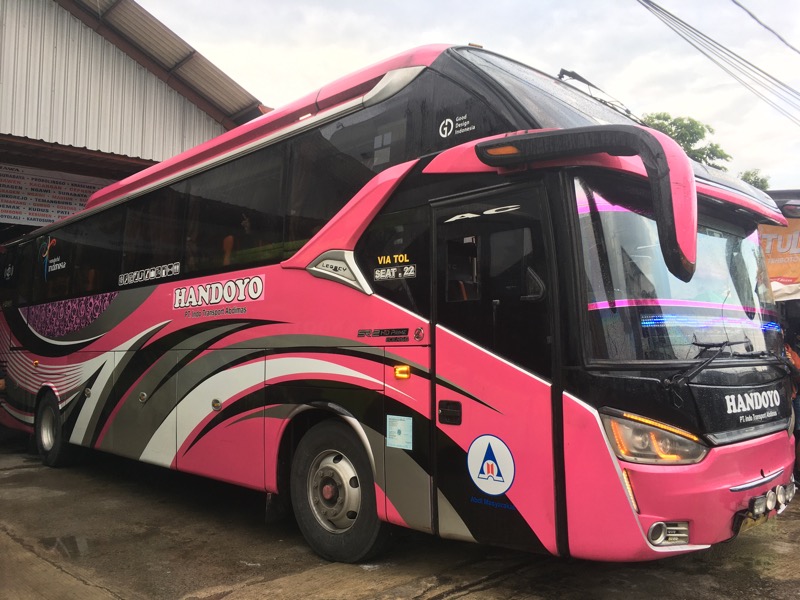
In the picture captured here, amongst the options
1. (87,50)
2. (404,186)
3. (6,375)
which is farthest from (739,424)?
(87,50)

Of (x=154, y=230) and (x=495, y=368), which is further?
(x=154, y=230)

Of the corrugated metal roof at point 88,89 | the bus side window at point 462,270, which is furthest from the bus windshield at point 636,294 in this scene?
the corrugated metal roof at point 88,89

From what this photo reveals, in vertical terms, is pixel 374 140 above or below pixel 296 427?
above

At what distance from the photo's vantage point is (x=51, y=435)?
934 cm

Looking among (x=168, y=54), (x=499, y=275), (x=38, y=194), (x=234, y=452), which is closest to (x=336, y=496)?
(x=234, y=452)

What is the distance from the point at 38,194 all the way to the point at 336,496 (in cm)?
937

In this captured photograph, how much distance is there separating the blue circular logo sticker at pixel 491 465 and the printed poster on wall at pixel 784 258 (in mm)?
6409

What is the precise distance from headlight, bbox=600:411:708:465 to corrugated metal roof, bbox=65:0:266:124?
12.5 metres

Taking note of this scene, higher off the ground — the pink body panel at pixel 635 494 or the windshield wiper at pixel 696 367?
the windshield wiper at pixel 696 367

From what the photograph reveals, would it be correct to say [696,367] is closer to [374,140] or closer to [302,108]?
[374,140]

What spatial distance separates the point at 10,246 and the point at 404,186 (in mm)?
9509

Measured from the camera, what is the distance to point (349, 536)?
4.71 metres

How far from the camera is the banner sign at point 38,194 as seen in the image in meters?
11.0

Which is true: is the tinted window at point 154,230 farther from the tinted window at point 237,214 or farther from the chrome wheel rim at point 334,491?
the chrome wheel rim at point 334,491
